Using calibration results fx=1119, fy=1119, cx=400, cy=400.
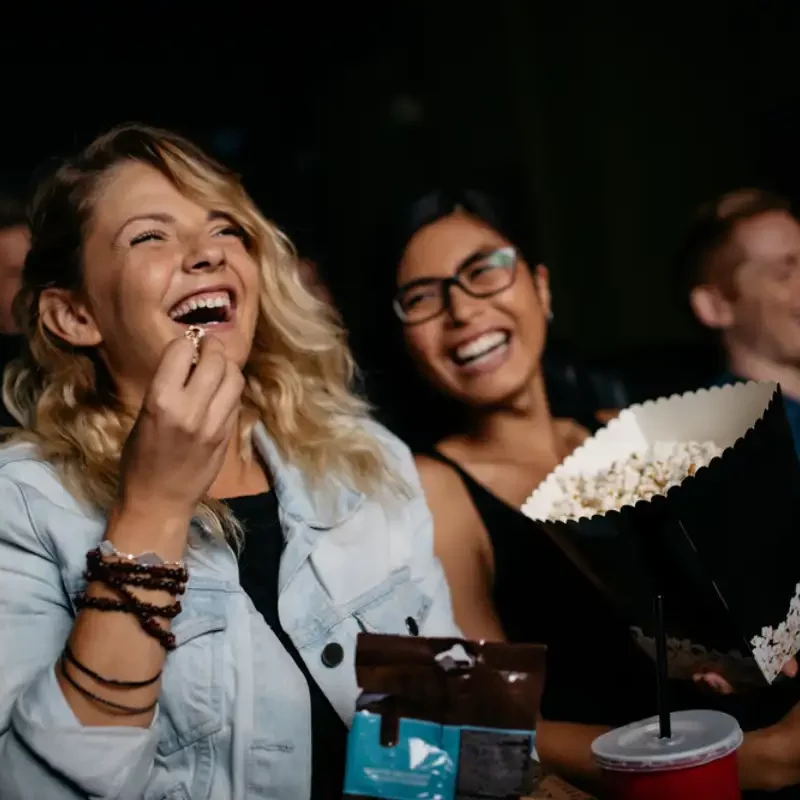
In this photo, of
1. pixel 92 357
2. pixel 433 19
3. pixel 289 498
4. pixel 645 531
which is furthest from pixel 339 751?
pixel 433 19

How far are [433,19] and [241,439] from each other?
27.0 inches

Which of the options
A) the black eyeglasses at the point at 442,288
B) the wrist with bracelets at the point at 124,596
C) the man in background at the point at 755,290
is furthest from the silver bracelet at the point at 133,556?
the man in background at the point at 755,290

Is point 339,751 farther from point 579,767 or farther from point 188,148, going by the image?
point 188,148

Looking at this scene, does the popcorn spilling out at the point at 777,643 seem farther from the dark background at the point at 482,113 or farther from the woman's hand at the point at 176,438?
the woman's hand at the point at 176,438

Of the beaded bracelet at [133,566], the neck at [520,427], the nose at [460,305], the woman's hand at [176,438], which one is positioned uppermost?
the nose at [460,305]

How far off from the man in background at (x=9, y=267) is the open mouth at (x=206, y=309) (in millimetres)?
203

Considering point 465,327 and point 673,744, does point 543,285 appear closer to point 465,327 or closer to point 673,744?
point 465,327

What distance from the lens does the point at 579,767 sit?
1372 mm

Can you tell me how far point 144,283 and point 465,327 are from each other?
0.44 m

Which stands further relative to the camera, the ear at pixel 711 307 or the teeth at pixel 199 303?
the ear at pixel 711 307

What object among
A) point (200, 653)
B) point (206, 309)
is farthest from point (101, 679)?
point (206, 309)

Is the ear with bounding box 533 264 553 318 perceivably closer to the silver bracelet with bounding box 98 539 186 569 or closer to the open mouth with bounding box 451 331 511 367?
the open mouth with bounding box 451 331 511 367

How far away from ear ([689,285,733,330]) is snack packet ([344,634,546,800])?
28.6 inches

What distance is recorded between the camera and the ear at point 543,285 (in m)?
1.57
